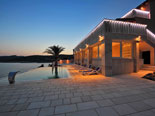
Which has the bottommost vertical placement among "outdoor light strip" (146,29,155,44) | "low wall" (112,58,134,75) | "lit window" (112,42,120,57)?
"low wall" (112,58,134,75)

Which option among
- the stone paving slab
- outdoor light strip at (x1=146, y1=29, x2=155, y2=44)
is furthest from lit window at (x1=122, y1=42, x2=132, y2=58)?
the stone paving slab

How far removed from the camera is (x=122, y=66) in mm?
7824

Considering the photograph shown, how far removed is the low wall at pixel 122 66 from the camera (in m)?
7.53

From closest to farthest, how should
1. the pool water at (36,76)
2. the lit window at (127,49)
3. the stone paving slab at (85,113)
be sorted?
1. the stone paving slab at (85,113)
2. the pool water at (36,76)
3. the lit window at (127,49)

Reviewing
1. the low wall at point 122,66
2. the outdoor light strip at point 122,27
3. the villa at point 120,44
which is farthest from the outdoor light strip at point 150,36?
the low wall at point 122,66

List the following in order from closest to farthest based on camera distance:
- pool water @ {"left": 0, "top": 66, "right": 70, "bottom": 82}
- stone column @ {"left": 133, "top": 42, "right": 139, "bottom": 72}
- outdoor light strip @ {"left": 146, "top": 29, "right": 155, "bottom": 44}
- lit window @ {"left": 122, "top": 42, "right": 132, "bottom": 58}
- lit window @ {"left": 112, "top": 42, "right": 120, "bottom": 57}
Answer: pool water @ {"left": 0, "top": 66, "right": 70, "bottom": 82}, lit window @ {"left": 112, "top": 42, "right": 120, "bottom": 57}, stone column @ {"left": 133, "top": 42, "right": 139, "bottom": 72}, lit window @ {"left": 122, "top": 42, "right": 132, "bottom": 58}, outdoor light strip @ {"left": 146, "top": 29, "right": 155, "bottom": 44}

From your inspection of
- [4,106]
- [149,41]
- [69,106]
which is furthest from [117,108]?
[149,41]

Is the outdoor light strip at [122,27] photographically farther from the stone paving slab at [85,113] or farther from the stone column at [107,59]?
the stone paving slab at [85,113]

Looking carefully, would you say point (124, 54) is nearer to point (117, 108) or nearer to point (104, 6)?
point (117, 108)

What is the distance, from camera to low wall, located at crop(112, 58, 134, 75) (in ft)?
24.7

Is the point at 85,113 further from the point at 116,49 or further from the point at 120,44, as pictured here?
the point at 120,44

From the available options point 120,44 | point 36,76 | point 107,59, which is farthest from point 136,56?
point 36,76

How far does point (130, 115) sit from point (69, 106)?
1.74 m

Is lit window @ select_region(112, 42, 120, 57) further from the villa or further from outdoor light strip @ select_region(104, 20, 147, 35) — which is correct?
outdoor light strip @ select_region(104, 20, 147, 35)
